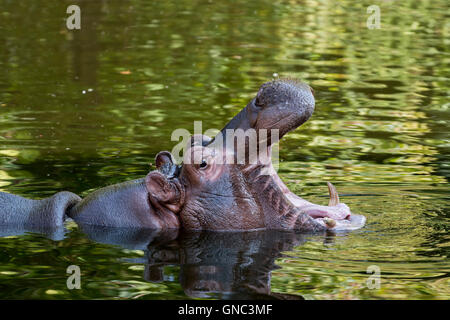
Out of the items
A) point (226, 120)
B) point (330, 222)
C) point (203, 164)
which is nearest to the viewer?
point (203, 164)

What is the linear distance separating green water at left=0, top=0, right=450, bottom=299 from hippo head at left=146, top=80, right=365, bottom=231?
0.15 meters

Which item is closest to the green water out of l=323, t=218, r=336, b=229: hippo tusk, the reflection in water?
the reflection in water

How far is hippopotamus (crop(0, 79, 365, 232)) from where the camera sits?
605cm

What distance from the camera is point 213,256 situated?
6352mm

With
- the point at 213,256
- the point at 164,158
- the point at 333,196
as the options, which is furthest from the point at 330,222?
the point at 164,158

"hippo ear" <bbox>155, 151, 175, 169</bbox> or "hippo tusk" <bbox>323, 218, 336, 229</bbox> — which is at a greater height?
"hippo ear" <bbox>155, 151, 175, 169</bbox>

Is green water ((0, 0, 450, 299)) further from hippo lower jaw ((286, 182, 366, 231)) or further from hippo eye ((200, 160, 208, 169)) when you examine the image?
hippo eye ((200, 160, 208, 169))

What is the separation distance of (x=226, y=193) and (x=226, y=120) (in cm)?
507

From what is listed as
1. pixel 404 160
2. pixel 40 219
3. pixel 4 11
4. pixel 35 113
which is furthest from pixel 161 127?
pixel 4 11

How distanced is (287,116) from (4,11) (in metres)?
15.9

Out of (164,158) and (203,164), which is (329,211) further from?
(164,158)

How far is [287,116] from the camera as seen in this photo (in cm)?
598

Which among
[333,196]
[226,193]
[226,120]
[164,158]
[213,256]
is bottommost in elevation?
[213,256]

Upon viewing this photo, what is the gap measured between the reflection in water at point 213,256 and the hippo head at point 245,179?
9cm
